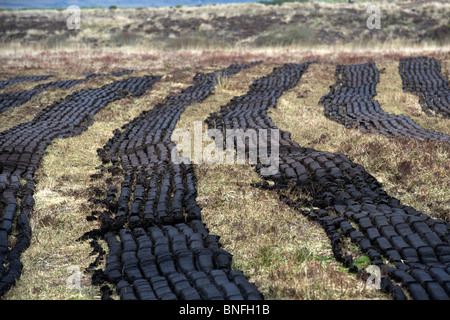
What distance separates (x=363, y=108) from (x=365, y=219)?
8271 millimetres

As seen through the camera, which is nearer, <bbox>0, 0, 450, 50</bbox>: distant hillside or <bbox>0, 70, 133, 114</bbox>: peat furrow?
<bbox>0, 70, 133, 114</bbox>: peat furrow

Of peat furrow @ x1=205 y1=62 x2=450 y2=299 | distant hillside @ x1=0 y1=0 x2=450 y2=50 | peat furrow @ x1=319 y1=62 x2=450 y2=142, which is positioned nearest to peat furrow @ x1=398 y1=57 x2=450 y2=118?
peat furrow @ x1=319 y1=62 x2=450 y2=142

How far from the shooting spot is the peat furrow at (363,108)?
34.3ft

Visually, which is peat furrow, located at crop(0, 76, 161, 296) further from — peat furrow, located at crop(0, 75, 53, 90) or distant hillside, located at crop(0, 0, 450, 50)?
distant hillside, located at crop(0, 0, 450, 50)

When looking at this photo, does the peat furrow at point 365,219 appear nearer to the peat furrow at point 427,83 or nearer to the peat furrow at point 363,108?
the peat furrow at point 363,108

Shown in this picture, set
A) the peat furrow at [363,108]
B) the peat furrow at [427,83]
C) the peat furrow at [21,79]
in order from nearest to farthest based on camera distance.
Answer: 1. the peat furrow at [363,108]
2. the peat furrow at [427,83]
3. the peat furrow at [21,79]

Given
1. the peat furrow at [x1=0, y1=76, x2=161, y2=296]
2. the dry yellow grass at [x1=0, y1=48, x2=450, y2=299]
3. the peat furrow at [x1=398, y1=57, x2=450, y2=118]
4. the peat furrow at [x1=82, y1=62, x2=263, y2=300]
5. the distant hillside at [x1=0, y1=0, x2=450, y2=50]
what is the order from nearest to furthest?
the peat furrow at [x1=82, y1=62, x2=263, y2=300]
the dry yellow grass at [x1=0, y1=48, x2=450, y2=299]
the peat furrow at [x1=0, y1=76, x2=161, y2=296]
the peat furrow at [x1=398, y1=57, x2=450, y2=118]
the distant hillside at [x1=0, y1=0, x2=450, y2=50]

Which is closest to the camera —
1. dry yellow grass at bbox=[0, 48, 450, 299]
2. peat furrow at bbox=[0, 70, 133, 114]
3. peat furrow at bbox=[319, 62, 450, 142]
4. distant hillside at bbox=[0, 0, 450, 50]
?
dry yellow grass at bbox=[0, 48, 450, 299]

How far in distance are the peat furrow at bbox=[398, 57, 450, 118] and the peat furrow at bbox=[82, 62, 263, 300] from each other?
8858 mm

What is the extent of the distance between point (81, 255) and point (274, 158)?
423 centimetres

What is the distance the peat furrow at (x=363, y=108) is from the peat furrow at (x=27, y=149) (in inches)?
290

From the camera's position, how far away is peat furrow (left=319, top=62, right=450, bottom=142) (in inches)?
411

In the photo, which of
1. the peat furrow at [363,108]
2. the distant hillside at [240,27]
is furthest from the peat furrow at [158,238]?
the distant hillside at [240,27]

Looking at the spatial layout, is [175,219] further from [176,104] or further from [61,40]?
[61,40]
